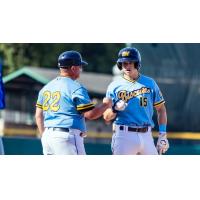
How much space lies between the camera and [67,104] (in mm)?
8828

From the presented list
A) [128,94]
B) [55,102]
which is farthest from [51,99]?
[128,94]

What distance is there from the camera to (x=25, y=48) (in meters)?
27.5

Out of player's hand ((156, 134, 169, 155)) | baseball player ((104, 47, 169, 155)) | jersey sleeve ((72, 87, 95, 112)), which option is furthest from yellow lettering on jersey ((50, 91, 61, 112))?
player's hand ((156, 134, 169, 155))

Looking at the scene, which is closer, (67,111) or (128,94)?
(67,111)

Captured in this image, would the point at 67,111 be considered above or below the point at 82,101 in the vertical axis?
below

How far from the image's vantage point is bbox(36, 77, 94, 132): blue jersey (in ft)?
28.6

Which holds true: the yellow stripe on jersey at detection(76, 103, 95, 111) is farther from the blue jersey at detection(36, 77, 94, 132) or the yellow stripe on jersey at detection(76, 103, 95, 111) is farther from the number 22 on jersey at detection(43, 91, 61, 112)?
the number 22 on jersey at detection(43, 91, 61, 112)

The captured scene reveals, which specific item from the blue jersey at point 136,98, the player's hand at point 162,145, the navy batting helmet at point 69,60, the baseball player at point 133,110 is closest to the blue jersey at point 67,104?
the navy batting helmet at point 69,60

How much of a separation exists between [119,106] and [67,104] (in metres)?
0.62

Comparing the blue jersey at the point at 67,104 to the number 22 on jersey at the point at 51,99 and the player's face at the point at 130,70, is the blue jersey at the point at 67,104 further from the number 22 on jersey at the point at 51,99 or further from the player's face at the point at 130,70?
the player's face at the point at 130,70

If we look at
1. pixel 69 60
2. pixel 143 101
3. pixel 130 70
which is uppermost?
pixel 69 60

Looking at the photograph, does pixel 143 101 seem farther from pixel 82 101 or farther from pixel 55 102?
pixel 55 102

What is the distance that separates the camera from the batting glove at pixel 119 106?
8945mm

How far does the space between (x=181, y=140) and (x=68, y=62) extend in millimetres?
8333
